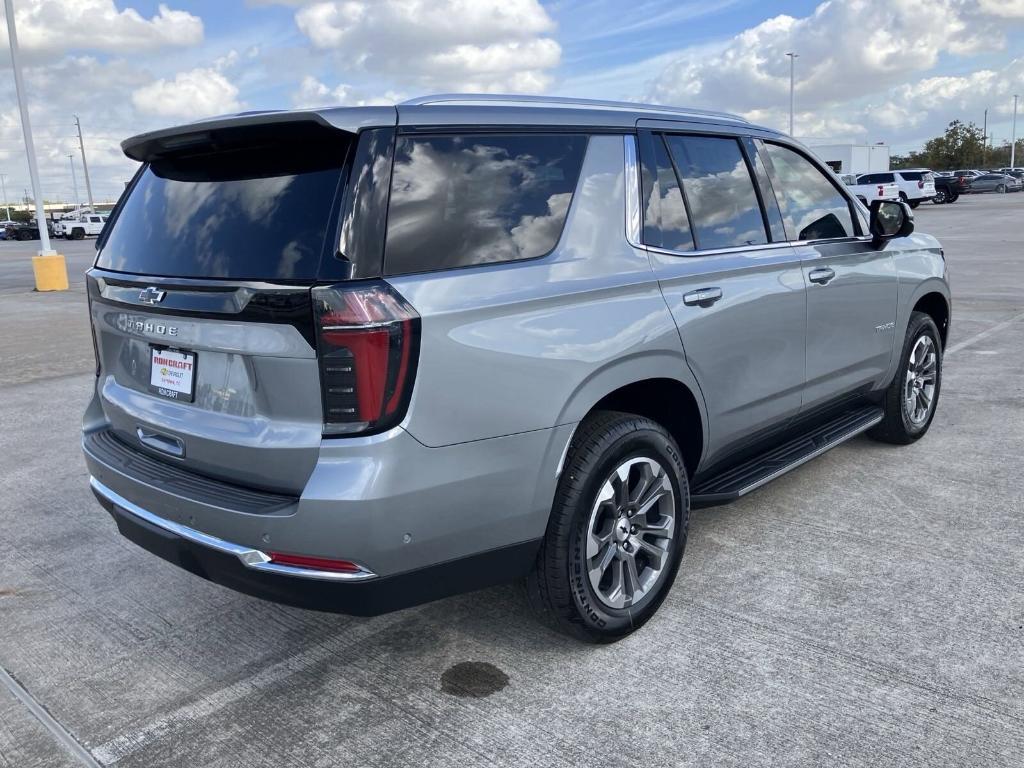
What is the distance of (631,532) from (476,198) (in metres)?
1.31

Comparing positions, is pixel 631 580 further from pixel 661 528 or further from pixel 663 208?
pixel 663 208

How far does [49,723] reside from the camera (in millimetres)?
2807

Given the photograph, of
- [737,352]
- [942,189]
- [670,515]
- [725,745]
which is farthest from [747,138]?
[942,189]

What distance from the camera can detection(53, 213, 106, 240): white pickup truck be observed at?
51.1m

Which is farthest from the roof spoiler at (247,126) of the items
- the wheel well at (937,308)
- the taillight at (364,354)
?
the wheel well at (937,308)

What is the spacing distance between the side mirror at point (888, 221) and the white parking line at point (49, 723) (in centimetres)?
417

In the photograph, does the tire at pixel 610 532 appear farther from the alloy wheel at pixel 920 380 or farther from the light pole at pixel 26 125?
the light pole at pixel 26 125

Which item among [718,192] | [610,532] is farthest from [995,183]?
[610,532]

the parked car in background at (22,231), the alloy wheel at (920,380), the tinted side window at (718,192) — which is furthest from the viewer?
the parked car in background at (22,231)

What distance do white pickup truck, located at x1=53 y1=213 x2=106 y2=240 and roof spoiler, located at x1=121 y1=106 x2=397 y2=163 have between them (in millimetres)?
53587

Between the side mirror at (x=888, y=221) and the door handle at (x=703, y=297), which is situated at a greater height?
the side mirror at (x=888, y=221)

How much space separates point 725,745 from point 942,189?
4757 centimetres

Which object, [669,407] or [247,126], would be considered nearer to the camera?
[247,126]

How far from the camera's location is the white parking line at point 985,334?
8.28 metres
